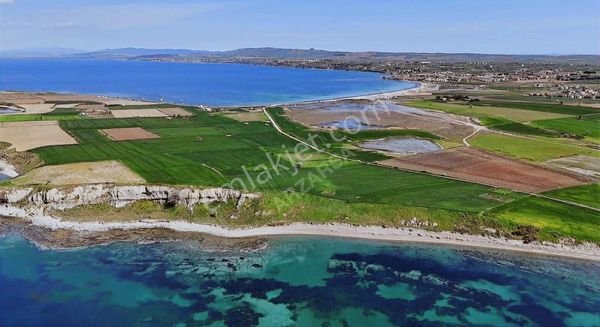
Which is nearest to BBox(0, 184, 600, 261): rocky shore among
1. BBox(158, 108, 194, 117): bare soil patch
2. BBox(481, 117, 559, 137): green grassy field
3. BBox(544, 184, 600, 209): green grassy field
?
BBox(544, 184, 600, 209): green grassy field

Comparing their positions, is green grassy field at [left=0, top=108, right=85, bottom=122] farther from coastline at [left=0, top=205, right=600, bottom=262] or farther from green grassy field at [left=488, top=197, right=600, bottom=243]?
green grassy field at [left=488, top=197, right=600, bottom=243]

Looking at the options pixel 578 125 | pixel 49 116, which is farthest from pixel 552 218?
pixel 49 116

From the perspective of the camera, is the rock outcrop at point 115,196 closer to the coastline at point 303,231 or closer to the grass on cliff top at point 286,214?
the grass on cliff top at point 286,214

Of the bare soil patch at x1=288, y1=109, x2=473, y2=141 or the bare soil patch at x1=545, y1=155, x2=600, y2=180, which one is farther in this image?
the bare soil patch at x1=288, y1=109, x2=473, y2=141

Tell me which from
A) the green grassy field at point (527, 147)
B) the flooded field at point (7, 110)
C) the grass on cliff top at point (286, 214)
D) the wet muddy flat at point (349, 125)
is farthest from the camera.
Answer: the flooded field at point (7, 110)

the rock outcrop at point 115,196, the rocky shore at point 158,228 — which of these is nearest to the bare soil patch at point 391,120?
the rocky shore at point 158,228
